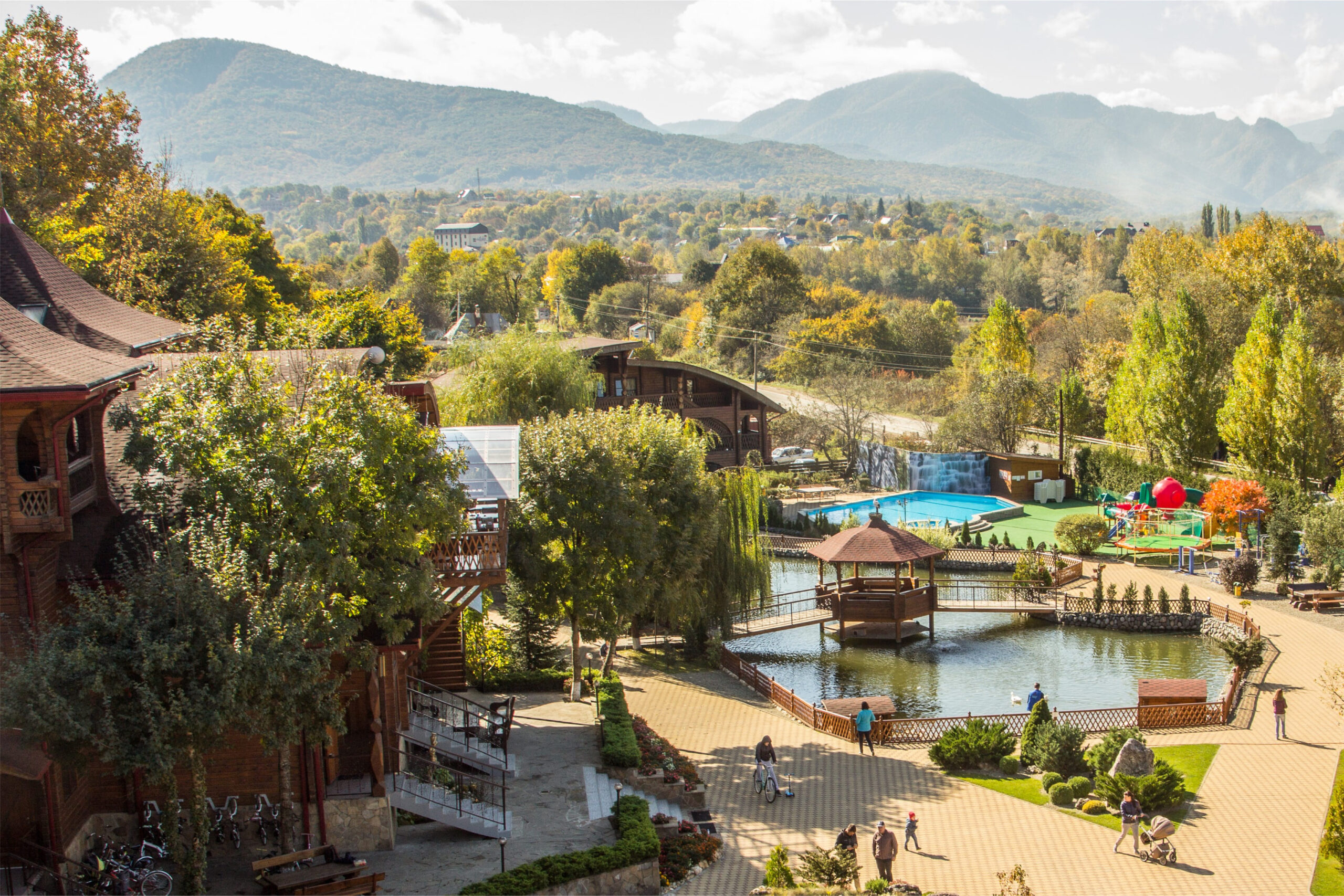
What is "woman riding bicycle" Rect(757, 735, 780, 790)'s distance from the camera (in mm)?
19922

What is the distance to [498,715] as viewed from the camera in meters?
20.2

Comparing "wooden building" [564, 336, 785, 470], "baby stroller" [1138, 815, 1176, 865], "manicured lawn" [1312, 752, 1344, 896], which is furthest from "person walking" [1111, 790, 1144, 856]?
"wooden building" [564, 336, 785, 470]

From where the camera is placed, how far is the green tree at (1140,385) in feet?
164

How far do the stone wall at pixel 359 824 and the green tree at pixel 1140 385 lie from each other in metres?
42.2

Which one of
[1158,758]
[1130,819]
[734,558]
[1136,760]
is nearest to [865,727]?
[1136,760]

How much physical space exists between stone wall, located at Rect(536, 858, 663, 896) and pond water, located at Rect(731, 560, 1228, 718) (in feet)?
38.6

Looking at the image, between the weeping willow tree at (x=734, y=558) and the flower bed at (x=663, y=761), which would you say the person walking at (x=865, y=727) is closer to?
the flower bed at (x=663, y=761)

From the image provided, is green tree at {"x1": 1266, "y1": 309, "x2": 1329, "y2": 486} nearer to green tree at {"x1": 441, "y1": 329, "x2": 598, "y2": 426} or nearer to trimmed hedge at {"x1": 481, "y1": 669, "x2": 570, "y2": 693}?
green tree at {"x1": 441, "y1": 329, "x2": 598, "y2": 426}

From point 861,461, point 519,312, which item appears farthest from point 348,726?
point 519,312

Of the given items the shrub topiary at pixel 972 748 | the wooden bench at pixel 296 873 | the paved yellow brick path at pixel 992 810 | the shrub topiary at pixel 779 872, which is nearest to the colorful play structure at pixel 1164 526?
the paved yellow brick path at pixel 992 810

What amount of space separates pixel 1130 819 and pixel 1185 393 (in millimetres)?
35462

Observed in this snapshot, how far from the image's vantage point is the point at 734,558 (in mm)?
29484

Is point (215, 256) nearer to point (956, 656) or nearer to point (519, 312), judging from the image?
point (956, 656)

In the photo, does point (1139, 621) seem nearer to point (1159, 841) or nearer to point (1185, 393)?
point (1159, 841)
